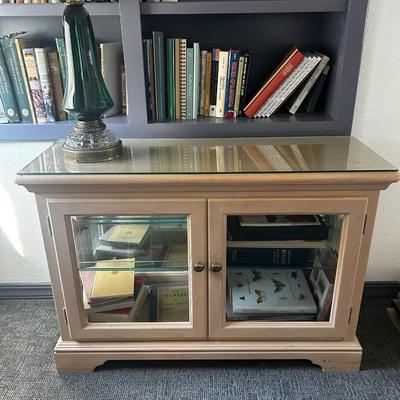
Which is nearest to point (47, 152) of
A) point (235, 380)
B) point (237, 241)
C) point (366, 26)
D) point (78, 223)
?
point (78, 223)

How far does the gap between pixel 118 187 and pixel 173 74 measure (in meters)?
0.47

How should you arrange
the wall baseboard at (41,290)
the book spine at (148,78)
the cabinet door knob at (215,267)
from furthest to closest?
1. the wall baseboard at (41,290)
2. the book spine at (148,78)
3. the cabinet door knob at (215,267)

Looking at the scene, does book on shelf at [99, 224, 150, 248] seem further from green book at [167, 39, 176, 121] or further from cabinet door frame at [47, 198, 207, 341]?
green book at [167, 39, 176, 121]

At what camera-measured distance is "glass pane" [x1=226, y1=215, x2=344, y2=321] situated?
1.24m

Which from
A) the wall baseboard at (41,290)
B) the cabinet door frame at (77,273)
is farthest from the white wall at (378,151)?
the cabinet door frame at (77,273)

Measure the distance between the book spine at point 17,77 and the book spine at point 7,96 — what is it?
1 cm

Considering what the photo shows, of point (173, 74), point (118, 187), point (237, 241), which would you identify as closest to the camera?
point (118, 187)

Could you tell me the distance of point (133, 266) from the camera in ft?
4.42

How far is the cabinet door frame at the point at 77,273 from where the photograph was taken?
45.3 inches

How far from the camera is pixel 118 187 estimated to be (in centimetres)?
112

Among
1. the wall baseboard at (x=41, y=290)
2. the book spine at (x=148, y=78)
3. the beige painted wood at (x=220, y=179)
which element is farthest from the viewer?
the wall baseboard at (x=41, y=290)

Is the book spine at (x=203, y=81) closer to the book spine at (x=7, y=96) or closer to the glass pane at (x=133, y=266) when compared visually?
the glass pane at (x=133, y=266)

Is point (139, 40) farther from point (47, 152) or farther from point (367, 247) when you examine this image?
point (367, 247)

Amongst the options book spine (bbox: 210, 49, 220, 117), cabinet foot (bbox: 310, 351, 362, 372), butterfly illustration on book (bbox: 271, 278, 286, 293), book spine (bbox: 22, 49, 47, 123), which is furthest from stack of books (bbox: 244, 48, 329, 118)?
cabinet foot (bbox: 310, 351, 362, 372)
